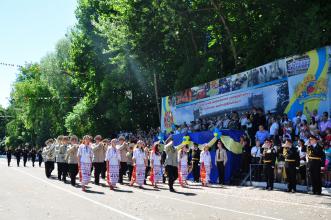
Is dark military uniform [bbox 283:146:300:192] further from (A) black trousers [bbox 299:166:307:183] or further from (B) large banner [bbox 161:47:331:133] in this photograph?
(B) large banner [bbox 161:47:331:133]

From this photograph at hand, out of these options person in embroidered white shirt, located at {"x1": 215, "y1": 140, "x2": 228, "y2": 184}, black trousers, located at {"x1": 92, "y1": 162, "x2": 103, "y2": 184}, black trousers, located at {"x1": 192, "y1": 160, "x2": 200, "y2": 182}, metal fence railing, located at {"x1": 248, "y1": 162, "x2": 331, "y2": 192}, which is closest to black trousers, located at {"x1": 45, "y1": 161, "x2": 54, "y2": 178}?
black trousers, located at {"x1": 92, "y1": 162, "x2": 103, "y2": 184}

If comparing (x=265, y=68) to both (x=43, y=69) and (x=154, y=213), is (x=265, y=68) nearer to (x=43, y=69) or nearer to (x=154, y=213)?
(x=154, y=213)

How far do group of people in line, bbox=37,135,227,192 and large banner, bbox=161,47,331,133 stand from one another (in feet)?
13.5

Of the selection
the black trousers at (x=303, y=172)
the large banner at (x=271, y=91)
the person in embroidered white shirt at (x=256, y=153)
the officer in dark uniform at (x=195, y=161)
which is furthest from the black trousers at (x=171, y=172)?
the large banner at (x=271, y=91)

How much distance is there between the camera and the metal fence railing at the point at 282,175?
17.9 metres

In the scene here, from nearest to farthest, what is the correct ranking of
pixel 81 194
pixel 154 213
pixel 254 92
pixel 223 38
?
1. pixel 154 213
2. pixel 81 194
3. pixel 254 92
4. pixel 223 38

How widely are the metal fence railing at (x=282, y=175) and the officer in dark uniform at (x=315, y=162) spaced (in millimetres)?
696

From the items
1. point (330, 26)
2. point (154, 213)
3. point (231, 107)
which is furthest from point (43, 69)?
point (154, 213)

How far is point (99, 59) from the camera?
144 feet

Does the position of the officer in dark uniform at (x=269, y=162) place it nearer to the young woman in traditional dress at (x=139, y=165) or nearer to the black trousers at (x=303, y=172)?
the black trousers at (x=303, y=172)

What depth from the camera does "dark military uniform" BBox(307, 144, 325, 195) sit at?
1709cm

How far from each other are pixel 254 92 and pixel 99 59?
20696mm

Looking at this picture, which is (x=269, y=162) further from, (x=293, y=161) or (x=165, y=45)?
(x=165, y=45)

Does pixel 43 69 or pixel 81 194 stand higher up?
pixel 43 69
